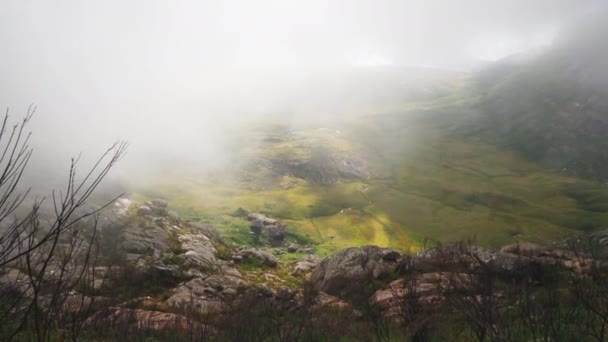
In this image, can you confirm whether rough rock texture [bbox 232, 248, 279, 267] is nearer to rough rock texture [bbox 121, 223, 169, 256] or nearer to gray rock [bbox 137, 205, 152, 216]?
rough rock texture [bbox 121, 223, 169, 256]

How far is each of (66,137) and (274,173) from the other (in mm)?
75193

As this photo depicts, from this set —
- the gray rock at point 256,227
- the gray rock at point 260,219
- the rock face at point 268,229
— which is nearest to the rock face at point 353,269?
the rock face at point 268,229

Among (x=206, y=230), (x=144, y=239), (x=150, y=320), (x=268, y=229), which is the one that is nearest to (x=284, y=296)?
(x=150, y=320)

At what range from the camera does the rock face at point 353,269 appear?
3872 centimetres

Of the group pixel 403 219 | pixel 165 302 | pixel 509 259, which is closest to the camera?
pixel 509 259

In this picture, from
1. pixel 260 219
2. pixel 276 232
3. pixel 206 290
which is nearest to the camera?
pixel 206 290

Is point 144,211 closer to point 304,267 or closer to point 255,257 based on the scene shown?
point 255,257

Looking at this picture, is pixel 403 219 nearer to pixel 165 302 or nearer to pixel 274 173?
pixel 274 173

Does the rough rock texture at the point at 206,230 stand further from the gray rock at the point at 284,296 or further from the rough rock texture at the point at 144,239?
the gray rock at the point at 284,296

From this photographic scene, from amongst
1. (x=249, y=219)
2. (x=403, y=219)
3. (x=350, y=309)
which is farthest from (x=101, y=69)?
(x=350, y=309)

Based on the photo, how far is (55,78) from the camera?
145375mm

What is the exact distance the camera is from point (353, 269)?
136 feet

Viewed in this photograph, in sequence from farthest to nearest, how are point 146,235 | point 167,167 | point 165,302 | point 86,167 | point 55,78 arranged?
point 167,167
point 55,78
point 86,167
point 146,235
point 165,302

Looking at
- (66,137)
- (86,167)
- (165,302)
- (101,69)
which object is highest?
(101,69)
